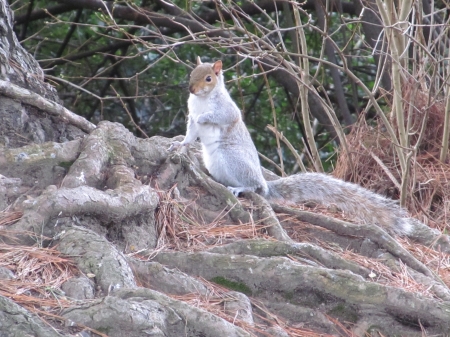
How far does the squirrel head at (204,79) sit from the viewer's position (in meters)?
4.02

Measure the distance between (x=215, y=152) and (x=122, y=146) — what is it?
0.85m

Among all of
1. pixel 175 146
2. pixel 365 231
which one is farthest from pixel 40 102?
pixel 365 231

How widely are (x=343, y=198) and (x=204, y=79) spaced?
100cm

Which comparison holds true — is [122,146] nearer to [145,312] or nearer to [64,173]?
[64,173]

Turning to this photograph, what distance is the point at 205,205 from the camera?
3146 millimetres

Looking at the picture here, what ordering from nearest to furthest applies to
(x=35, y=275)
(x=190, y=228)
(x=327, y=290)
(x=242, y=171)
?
(x=35, y=275) → (x=327, y=290) → (x=190, y=228) → (x=242, y=171)

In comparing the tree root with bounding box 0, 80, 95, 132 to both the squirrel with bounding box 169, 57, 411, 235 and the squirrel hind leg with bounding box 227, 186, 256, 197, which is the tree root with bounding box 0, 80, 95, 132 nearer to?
the squirrel with bounding box 169, 57, 411, 235

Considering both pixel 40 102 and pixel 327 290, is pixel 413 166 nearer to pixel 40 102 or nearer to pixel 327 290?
pixel 327 290

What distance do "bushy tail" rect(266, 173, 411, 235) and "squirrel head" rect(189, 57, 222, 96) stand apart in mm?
630

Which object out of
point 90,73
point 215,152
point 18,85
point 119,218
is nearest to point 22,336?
point 119,218

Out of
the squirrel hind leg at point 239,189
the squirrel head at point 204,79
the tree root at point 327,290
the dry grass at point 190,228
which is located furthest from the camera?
the squirrel head at point 204,79

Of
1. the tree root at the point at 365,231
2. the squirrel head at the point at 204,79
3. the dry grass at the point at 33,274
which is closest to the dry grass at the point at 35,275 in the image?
the dry grass at the point at 33,274

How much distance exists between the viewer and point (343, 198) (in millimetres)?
3611

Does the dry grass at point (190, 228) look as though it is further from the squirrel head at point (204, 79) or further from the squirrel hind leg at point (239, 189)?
the squirrel head at point (204, 79)
